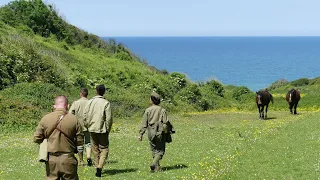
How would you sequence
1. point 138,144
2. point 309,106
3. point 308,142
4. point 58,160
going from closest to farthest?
point 58,160, point 308,142, point 138,144, point 309,106

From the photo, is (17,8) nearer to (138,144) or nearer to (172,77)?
(172,77)

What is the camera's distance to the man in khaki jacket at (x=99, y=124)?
15.2m

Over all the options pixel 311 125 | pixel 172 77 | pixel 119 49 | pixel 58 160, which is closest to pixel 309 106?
pixel 172 77

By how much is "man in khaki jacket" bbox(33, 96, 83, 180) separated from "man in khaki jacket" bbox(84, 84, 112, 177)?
13.7ft

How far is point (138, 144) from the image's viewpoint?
24297mm

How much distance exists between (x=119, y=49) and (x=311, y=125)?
52326 mm

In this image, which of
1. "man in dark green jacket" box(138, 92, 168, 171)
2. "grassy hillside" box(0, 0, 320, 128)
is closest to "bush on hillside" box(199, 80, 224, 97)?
"grassy hillside" box(0, 0, 320, 128)

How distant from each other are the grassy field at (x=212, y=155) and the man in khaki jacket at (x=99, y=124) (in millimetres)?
834

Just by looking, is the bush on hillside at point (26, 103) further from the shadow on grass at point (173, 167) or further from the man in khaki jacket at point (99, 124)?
the man in khaki jacket at point (99, 124)

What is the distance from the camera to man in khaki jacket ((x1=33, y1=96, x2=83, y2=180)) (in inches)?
429

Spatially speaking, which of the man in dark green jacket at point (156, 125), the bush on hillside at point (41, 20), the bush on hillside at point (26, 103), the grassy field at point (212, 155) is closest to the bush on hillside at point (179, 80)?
the bush on hillside at point (41, 20)

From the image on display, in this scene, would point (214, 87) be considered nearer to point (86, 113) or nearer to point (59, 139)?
point (86, 113)

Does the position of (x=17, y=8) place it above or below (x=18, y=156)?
above

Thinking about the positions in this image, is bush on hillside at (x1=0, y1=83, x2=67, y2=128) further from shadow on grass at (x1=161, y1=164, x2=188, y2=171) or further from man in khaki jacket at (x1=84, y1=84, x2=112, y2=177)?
man in khaki jacket at (x1=84, y1=84, x2=112, y2=177)
